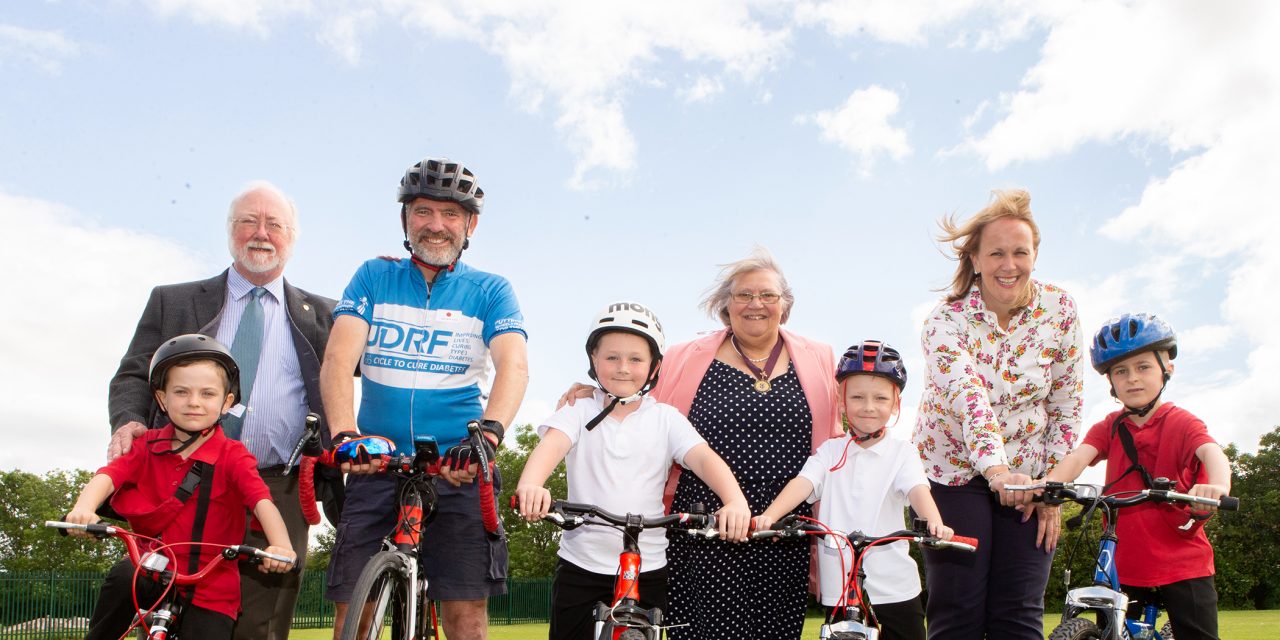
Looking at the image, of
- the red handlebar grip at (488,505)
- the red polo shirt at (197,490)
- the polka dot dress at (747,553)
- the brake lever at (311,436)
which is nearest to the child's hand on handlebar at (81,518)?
the red polo shirt at (197,490)

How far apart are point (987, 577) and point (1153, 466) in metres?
1.24

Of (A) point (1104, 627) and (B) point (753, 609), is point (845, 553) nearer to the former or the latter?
(B) point (753, 609)

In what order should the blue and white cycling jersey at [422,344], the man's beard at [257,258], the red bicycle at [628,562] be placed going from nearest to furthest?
the red bicycle at [628,562] < the blue and white cycling jersey at [422,344] < the man's beard at [257,258]

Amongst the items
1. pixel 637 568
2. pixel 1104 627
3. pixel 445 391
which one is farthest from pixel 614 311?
pixel 1104 627

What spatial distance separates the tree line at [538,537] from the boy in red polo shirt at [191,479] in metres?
44.3

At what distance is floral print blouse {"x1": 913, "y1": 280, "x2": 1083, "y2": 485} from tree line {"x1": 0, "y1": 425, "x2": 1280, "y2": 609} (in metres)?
44.5

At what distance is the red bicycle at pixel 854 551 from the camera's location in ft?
12.3

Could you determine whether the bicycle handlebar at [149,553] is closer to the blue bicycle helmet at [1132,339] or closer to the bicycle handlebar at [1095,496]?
the bicycle handlebar at [1095,496]

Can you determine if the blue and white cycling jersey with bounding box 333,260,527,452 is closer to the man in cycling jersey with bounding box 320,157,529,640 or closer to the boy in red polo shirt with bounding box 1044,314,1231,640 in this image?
the man in cycling jersey with bounding box 320,157,529,640

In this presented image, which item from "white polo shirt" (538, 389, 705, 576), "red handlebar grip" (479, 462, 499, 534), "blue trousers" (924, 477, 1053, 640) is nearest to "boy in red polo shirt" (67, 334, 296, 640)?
"red handlebar grip" (479, 462, 499, 534)

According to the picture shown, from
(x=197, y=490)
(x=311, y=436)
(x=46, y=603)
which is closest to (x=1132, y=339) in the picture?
(x=311, y=436)

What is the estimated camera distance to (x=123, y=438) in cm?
471

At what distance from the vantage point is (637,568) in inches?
151

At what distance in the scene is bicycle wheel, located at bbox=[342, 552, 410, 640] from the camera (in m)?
3.46
